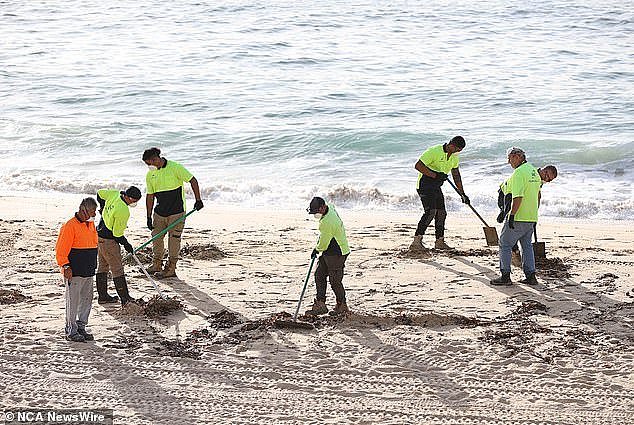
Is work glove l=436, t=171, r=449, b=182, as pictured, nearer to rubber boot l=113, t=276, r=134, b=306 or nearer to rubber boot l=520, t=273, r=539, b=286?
rubber boot l=520, t=273, r=539, b=286

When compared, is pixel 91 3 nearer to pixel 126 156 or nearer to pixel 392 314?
pixel 126 156

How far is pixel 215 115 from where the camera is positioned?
81.9 feet

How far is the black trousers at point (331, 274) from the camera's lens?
9.16 meters

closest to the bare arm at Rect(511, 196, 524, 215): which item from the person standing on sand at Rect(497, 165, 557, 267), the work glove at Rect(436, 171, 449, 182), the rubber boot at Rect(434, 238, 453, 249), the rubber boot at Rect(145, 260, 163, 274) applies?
the person standing on sand at Rect(497, 165, 557, 267)

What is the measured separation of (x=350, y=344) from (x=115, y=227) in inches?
108

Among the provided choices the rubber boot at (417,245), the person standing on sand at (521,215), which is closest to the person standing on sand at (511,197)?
the person standing on sand at (521,215)

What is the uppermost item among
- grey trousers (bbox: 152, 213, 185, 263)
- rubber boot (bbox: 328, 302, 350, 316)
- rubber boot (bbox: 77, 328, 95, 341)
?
grey trousers (bbox: 152, 213, 185, 263)

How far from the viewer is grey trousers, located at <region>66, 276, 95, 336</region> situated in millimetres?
8367

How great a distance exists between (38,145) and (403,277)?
13230 mm

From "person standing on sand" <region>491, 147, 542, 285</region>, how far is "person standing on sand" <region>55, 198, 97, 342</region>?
4.53m

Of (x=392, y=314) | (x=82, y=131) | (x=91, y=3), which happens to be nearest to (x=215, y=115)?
(x=82, y=131)

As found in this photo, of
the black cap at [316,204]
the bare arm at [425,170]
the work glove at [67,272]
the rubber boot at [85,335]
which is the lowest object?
the rubber boot at [85,335]

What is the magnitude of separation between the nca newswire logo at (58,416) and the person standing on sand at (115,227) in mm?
2592

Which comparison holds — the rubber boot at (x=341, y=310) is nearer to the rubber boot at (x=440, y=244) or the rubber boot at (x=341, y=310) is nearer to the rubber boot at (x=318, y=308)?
the rubber boot at (x=318, y=308)
